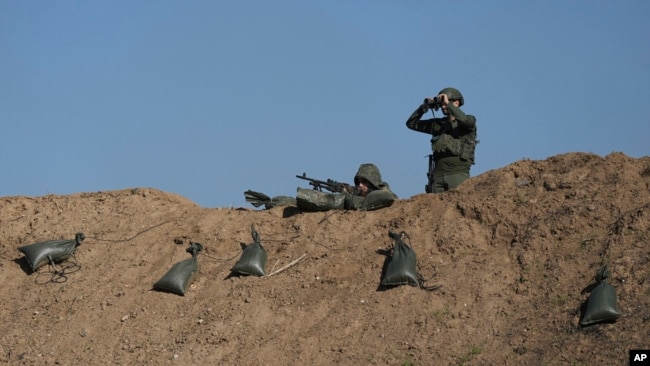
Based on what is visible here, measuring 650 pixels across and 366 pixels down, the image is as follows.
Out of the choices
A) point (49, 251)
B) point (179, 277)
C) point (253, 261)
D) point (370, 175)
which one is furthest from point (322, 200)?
point (49, 251)

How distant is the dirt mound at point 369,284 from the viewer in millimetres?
11039

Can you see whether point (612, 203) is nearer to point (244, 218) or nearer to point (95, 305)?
point (244, 218)

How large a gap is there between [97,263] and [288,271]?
8.38ft

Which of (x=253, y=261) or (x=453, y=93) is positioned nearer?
(x=253, y=261)

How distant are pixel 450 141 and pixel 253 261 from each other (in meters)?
2.99

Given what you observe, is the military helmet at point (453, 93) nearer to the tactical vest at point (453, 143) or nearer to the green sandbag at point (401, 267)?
the tactical vest at point (453, 143)

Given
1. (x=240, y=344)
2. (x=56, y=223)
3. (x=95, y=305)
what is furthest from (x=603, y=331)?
(x=56, y=223)

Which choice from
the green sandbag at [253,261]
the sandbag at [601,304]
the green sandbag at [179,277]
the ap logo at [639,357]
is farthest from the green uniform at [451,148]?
the ap logo at [639,357]

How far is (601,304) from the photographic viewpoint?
1064 cm

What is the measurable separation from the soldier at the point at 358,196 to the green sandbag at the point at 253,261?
973mm

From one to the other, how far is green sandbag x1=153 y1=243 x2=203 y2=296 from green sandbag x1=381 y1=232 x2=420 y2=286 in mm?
2302

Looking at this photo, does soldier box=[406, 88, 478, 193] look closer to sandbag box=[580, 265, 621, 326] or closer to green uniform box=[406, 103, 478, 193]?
green uniform box=[406, 103, 478, 193]

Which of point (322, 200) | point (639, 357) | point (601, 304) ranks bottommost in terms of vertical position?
point (639, 357)

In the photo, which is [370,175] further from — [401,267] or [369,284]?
[401,267]
